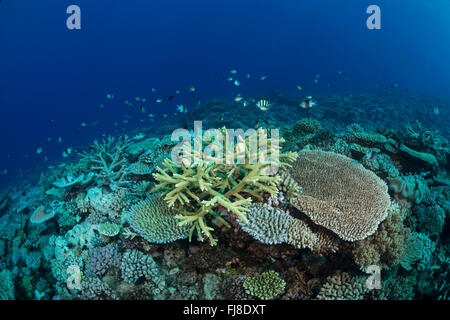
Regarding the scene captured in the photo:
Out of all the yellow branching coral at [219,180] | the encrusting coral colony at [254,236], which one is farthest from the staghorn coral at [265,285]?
the yellow branching coral at [219,180]

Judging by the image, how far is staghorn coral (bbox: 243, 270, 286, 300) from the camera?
3.18m

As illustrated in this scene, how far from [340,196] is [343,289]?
1.30m

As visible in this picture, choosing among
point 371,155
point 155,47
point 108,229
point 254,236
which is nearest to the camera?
point 254,236

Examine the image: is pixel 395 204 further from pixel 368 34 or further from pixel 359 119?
pixel 368 34

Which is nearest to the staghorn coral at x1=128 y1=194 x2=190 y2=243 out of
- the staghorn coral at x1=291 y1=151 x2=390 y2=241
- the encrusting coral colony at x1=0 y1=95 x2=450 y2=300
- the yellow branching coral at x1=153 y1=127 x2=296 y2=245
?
the encrusting coral colony at x1=0 y1=95 x2=450 y2=300

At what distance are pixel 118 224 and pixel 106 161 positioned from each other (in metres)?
2.47

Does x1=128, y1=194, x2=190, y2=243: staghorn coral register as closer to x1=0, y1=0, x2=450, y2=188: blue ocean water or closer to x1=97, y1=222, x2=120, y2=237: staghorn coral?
x1=97, y1=222, x2=120, y2=237: staghorn coral

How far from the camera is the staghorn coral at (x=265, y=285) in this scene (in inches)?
125

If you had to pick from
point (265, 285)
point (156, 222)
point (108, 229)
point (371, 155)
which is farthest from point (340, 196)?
point (108, 229)

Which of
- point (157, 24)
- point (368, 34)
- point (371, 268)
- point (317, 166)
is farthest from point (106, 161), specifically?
point (368, 34)

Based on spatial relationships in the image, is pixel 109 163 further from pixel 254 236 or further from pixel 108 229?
pixel 254 236

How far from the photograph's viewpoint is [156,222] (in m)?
3.40

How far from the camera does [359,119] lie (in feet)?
55.2

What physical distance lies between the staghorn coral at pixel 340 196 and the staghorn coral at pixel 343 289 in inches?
27.3
